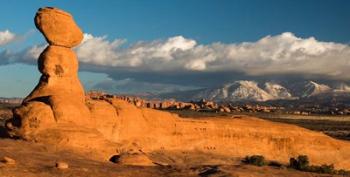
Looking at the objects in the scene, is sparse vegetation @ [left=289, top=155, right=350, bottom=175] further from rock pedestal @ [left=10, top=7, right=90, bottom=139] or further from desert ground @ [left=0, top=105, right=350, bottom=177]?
rock pedestal @ [left=10, top=7, right=90, bottom=139]

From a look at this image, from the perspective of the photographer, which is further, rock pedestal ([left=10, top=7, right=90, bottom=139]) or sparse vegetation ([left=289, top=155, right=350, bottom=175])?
sparse vegetation ([left=289, top=155, right=350, bottom=175])

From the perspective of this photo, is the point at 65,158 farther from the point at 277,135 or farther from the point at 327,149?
the point at 327,149

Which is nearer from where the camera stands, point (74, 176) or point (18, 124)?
point (74, 176)

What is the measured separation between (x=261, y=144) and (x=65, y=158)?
18338 mm

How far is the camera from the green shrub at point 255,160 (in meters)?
35.3


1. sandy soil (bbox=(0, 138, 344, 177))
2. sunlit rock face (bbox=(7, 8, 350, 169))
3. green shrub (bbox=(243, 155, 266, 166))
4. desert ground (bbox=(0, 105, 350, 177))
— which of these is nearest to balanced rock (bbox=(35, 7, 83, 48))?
sunlit rock face (bbox=(7, 8, 350, 169))

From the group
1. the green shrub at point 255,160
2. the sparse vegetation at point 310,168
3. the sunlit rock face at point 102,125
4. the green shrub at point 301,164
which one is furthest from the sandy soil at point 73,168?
the green shrub at point 255,160

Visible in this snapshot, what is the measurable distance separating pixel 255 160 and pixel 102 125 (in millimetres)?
10431

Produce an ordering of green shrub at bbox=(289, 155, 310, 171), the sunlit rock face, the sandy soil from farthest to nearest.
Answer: green shrub at bbox=(289, 155, 310, 171)
the sunlit rock face
the sandy soil

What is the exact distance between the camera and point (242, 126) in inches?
1555

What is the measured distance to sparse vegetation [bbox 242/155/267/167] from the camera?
1390 inches

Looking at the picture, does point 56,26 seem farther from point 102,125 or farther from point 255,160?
point 255,160

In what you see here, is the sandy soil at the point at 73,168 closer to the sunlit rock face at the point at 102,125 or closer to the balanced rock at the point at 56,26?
the sunlit rock face at the point at 102,125

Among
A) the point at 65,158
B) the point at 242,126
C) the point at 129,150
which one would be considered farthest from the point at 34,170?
the point at 242,126
